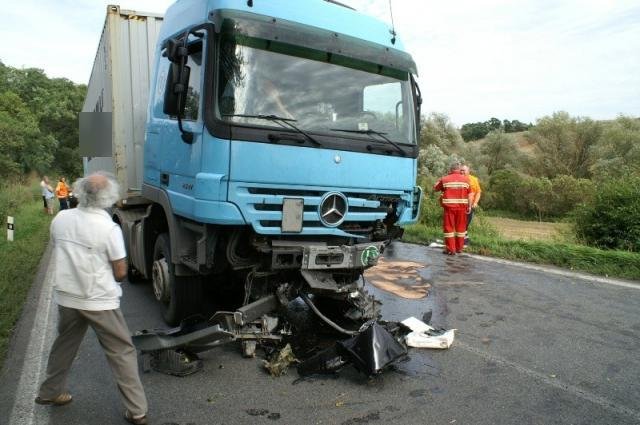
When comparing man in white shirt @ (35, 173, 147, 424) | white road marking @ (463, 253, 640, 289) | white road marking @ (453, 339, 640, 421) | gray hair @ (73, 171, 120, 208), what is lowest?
white road marking @ (453, 339, 640, 421)

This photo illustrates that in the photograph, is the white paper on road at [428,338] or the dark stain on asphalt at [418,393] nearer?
the dark stain on asphalt at [418,393]

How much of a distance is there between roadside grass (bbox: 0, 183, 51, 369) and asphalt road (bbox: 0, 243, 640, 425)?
0.18 metres

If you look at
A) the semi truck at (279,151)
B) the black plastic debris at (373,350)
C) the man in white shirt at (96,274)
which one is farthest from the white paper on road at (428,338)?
the man in white shirt at (96,274)

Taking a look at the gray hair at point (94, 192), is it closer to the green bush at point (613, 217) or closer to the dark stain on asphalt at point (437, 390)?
the dark stain on asphalt at point (437, 390)

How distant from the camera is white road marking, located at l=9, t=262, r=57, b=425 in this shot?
130 inches

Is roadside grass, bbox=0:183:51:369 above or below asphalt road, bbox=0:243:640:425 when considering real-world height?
below

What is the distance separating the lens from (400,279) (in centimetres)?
711

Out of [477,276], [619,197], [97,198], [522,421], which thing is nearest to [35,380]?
[97,198]

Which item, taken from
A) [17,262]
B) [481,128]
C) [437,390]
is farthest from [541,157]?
[437,390]

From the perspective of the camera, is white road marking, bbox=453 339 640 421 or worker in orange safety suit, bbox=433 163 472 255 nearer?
white road marking, bbox=453 339 640 421

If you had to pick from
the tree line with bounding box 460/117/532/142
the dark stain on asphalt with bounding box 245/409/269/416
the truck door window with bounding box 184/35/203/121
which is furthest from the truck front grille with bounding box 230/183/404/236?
the tree line with bounding box 460/117/532/142

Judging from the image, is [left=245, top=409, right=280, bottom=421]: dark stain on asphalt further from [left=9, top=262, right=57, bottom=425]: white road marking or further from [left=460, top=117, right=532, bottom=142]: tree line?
[left=460, top=117, right=532, bottom=142]: tree line

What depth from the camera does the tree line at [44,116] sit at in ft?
116

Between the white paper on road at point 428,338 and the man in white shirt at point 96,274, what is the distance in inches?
89.9
